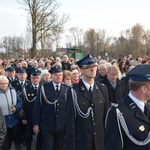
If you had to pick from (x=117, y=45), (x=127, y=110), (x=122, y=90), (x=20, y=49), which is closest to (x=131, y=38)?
(x=117, y=45)

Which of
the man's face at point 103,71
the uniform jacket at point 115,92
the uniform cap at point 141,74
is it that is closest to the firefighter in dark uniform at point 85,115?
the uniform cap at point 141,74

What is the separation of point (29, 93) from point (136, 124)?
4.15 m

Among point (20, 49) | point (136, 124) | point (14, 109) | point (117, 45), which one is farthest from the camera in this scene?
point (117, 45)

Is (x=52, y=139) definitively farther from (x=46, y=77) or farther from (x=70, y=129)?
(x=46, y=77)

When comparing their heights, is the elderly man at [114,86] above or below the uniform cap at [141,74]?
below

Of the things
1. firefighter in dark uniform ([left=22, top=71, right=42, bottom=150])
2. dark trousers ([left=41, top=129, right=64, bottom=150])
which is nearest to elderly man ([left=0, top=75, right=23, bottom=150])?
firefighter in dark uniform ([left=22, top=71, right=42, bottom=150])

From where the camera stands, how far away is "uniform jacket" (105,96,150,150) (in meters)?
2.38

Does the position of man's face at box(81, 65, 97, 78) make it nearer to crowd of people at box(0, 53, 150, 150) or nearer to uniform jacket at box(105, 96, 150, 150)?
crowd of people at box(0, 53, 150, 150)

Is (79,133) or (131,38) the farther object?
(131,38)

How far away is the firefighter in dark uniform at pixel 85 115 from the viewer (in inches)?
148

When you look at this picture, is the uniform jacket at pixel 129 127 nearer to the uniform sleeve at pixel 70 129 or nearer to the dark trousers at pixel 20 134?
the uniform sleeve at pixel 70 129

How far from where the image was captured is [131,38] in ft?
155

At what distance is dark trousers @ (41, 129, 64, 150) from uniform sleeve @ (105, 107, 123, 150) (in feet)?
8.85

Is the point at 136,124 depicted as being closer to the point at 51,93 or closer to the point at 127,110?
the point at 127,110
